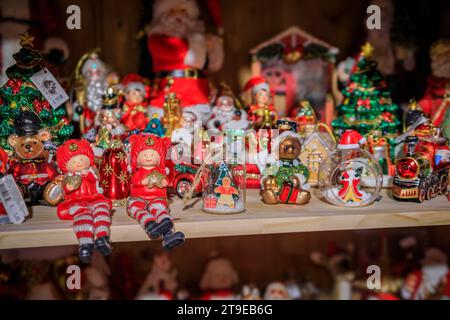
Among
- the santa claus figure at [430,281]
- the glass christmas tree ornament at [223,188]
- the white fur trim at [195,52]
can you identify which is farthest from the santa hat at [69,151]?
the santa claus figure at [430,281]

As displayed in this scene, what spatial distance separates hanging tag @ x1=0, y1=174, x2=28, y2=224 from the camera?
0.93m

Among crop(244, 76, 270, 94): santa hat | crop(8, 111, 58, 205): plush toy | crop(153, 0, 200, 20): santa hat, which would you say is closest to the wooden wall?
crop(153, 0, 200, 20): santa hat

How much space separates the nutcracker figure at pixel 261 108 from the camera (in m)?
1.31

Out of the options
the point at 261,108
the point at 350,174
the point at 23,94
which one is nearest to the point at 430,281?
the point at 350,174

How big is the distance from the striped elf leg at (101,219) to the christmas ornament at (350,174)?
0.50m

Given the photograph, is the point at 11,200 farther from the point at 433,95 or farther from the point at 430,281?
the point at 430,281

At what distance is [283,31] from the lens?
5.20 ft

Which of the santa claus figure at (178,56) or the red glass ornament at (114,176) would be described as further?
the santa claus figure at (178,56)

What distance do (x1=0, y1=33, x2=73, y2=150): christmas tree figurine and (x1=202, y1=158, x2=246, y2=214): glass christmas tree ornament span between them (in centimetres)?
37

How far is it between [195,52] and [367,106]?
52cm

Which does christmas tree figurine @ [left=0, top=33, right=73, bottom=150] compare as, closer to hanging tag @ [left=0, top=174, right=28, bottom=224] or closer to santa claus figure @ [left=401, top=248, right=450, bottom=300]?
hanging tag @ [left=0, top=174, right=28, bottom=224]

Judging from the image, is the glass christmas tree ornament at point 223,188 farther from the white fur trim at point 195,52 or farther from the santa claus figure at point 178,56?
the white fur trim at point 195,52

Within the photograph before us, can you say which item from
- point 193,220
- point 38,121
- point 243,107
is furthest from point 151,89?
point 193,220

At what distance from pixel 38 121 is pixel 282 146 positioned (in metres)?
0.56
